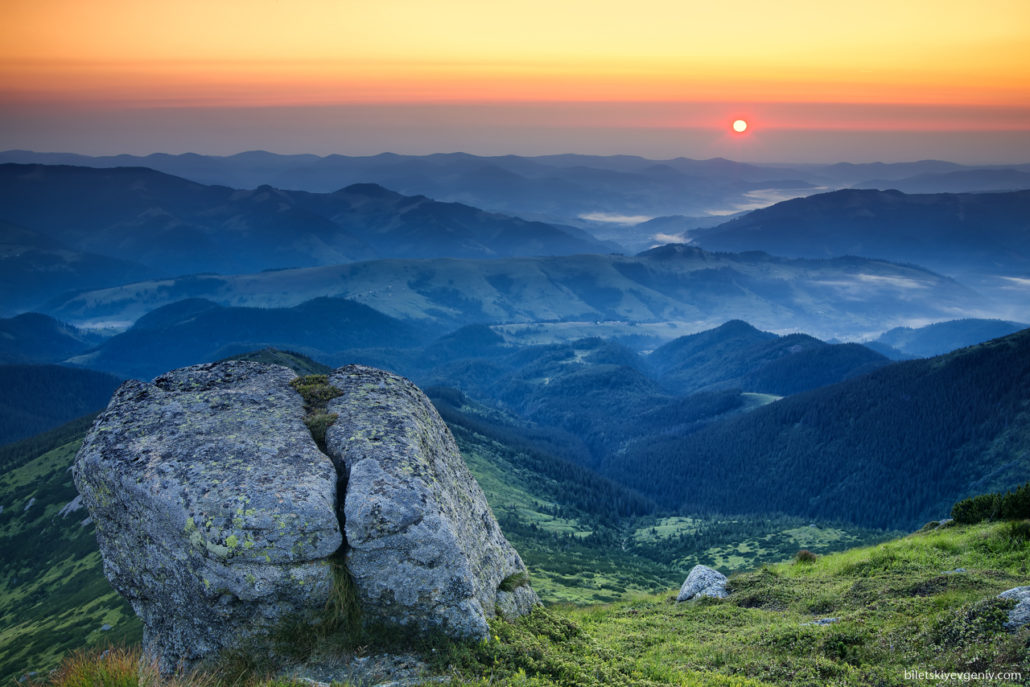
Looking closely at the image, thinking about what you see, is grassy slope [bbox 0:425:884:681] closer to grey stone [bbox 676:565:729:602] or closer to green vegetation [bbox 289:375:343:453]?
grey stone [bbox 676:565:729:602]

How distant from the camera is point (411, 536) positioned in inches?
754

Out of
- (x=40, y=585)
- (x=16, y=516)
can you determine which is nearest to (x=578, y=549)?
(x=40, y=585)

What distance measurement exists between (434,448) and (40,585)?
14901cm

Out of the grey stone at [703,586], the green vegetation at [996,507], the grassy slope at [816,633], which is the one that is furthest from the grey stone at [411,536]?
the green vegetation at [996,507]

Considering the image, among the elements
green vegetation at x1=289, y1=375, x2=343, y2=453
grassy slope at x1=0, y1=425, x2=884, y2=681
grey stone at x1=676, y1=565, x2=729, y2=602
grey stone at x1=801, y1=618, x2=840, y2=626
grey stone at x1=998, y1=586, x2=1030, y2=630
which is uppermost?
green vegetation at x1=289, y1=375, x2=343, y2=453

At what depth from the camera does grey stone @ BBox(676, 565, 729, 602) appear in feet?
109

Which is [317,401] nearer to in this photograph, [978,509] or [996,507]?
[996,507]

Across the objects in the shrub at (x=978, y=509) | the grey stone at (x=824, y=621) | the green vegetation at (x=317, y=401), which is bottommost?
the shrub at (x=978, y=509)

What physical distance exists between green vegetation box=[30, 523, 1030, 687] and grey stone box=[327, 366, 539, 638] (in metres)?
0.96

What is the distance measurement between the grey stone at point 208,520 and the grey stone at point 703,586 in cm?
2112

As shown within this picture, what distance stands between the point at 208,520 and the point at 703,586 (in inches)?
968

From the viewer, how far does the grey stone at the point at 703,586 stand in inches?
1310

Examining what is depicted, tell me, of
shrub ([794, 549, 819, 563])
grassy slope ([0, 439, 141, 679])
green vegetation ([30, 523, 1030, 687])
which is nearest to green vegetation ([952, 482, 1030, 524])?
green vegetation ([30, 523, 1030, 687])

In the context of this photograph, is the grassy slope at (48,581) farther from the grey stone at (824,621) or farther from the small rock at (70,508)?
the grey stone at (824,621)
